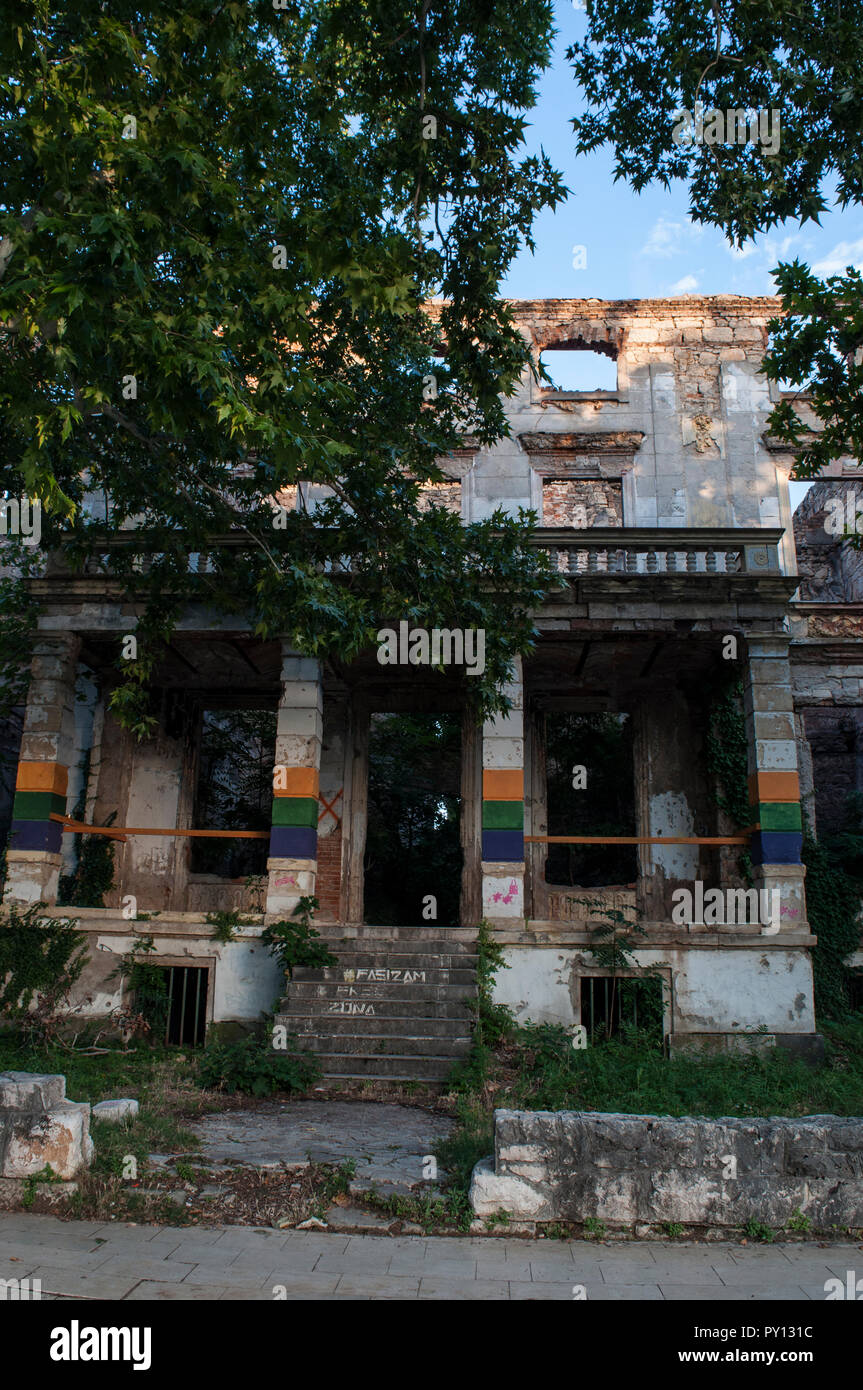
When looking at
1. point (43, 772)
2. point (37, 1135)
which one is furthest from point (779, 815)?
→ point (43, 772)

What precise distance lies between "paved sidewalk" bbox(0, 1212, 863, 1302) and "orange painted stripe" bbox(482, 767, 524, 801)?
286 inches

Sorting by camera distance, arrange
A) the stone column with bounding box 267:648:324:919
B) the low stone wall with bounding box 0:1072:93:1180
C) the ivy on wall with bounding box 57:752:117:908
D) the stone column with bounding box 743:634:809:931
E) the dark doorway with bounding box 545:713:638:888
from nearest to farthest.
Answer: the low stone wall with bounding box 0:1072:93:1180 → the stone column with bounding box 743:634:809:931 → the stone column with bounding box 267:648:324:919 → the ivy on wall with bounding box 57:752:117:908 → the dark doorway with bounding box 545:713:638:888

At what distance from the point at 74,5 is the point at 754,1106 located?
33.1ft

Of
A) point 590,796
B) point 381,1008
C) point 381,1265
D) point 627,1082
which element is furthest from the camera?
point 590,796

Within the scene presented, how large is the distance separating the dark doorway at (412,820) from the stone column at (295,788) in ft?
17.8

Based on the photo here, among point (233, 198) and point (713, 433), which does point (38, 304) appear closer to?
point (233, 198)

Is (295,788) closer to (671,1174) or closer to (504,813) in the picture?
(504,813)

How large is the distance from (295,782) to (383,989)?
2.92 m

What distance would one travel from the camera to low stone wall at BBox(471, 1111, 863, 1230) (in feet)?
17.0

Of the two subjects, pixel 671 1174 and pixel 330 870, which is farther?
pixel 330 870

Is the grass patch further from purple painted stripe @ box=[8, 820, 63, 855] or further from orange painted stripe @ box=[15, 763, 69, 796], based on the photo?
orange painted stripe @ box=[15, 763, 69, 796]

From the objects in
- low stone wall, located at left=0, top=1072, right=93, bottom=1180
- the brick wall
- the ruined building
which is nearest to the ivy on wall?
the ruined building

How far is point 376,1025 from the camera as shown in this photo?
10258mm

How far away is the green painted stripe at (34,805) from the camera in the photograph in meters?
12.2
